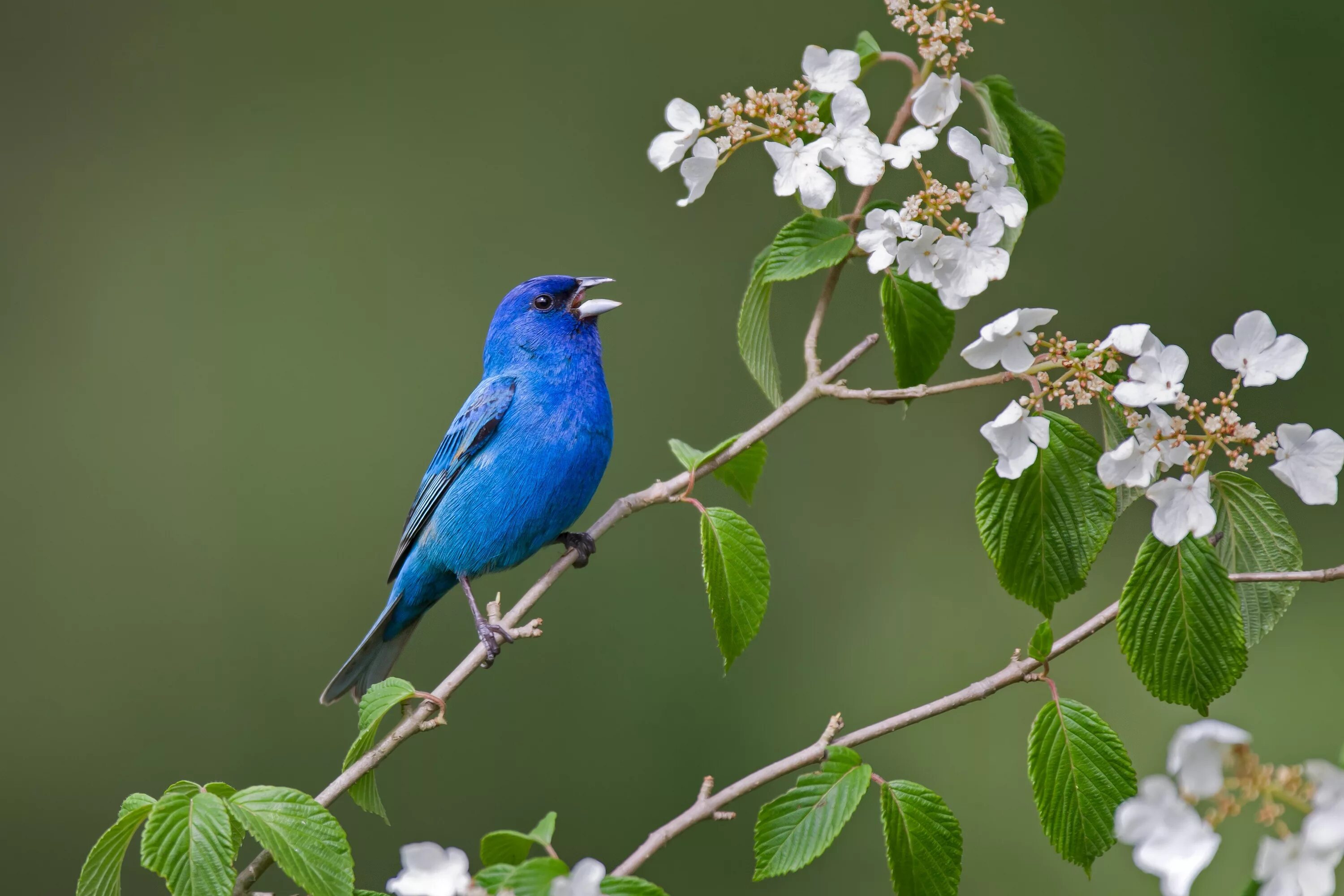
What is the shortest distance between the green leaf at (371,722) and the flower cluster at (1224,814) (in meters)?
1.02

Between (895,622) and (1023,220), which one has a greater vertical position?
(1023,220)

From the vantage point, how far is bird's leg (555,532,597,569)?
2.46 meters

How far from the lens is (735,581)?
173cm

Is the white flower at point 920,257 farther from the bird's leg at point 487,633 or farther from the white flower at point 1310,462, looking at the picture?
the bird's leg at point 487,633

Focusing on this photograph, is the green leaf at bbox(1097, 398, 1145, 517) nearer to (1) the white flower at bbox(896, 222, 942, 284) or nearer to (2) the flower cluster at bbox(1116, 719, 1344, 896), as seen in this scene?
(1) the white flower at bbox(896, 222, 942, 284)

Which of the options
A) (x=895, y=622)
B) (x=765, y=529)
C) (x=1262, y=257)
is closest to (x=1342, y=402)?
(x=1262, y=257)

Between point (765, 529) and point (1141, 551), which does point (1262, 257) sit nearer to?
point (765, 529)

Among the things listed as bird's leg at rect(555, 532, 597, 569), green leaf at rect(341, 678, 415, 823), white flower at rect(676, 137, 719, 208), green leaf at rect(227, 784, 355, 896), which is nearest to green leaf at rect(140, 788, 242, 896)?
green leaf at rect(227, 784, 355, 896)

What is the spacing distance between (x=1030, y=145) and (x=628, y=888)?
1.23 metres

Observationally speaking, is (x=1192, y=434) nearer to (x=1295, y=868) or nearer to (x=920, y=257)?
(x=920, y=257)

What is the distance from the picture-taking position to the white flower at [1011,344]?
1441mm

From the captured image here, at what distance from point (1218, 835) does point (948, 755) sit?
5.40 metres

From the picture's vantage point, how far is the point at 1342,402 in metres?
6.75

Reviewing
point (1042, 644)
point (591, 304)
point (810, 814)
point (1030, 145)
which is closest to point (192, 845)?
point (810, 814)
